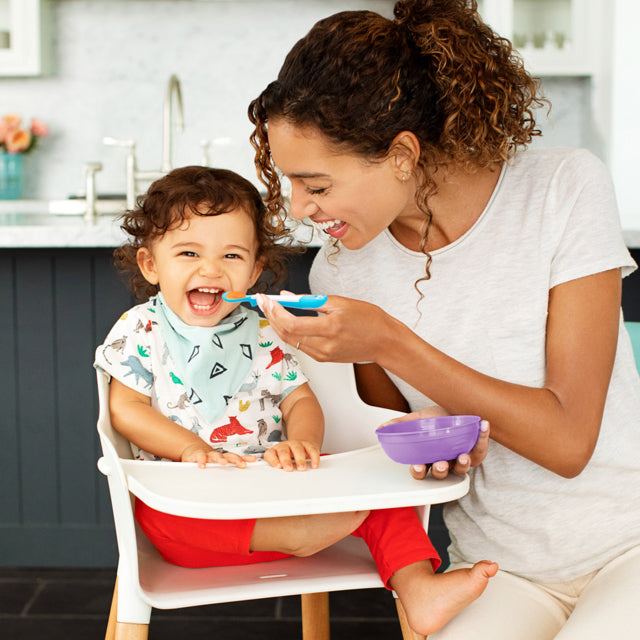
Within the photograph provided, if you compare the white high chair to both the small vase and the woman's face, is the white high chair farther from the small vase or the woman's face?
the small vase

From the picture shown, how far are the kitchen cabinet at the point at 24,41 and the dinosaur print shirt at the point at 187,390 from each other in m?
2.18

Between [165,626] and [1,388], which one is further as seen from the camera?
[1,388]

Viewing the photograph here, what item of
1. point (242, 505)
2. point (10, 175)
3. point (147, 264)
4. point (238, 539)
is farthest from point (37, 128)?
point (242, 505)

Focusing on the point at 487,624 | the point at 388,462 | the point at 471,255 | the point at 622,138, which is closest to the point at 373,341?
the point at 388,462

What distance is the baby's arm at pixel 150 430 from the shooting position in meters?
1.29

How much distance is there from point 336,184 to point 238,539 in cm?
56

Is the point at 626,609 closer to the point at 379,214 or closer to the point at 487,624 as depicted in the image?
the point at 487,624

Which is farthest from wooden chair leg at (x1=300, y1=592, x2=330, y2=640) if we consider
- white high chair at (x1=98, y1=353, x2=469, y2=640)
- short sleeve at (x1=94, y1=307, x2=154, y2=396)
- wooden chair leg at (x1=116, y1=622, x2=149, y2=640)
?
short sleeve at (x1=94, y1=307, x2=154, y2=396)

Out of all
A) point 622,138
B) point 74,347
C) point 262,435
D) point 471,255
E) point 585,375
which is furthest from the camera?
point 622,138

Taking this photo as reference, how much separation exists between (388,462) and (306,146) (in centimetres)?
51

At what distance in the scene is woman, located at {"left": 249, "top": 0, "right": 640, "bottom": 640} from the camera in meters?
1.12

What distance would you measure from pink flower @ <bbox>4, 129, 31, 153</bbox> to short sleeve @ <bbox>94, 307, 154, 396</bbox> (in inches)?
83.3

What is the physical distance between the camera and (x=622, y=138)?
288 centimetres

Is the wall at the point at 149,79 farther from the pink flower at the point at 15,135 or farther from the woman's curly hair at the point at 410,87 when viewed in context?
the woman's curly hair at the point at 410,87
